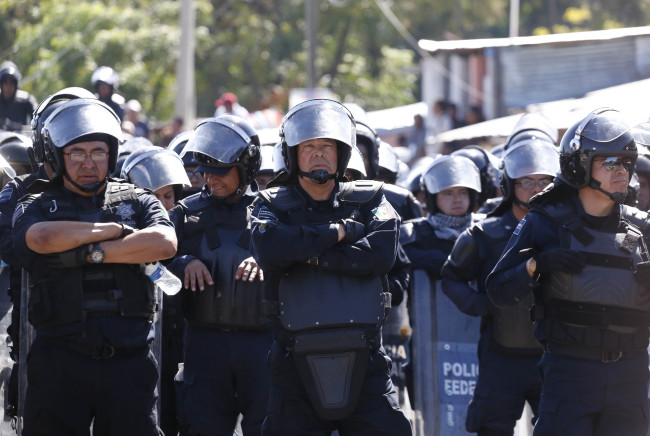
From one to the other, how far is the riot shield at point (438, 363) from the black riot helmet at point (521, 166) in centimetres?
84

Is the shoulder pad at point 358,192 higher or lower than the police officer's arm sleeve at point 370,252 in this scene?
higher

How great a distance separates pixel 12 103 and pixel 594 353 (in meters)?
10.2

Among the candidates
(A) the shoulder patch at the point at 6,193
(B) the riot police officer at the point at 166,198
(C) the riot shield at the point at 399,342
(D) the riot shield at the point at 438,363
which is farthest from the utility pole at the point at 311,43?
(A) the shoulder patch at the point at 6,193

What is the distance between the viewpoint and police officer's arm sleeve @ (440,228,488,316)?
7379 mm

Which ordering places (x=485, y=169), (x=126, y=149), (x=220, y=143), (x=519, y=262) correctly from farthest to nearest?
(x=485, y=169) < (x=126, y=149) < (x=220, y=143) < (x=519, y=262)

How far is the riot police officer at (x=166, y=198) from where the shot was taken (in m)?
7.98

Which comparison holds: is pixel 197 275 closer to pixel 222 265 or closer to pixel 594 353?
pixel 222 265

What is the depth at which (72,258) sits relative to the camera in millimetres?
6164

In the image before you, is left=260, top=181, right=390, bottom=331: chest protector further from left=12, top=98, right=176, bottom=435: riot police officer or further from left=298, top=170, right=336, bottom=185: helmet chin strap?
left=12, top=98, right=176, bottom=435: riot police officer

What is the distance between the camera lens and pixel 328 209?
6.23m

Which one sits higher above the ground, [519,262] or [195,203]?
[195,203]

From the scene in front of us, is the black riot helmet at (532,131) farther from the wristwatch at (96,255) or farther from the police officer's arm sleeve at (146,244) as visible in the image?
the wristwatch at (96,255)

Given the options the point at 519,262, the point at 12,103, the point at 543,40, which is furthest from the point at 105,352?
the point at 543,40

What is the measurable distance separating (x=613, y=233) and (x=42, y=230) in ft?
9.15
